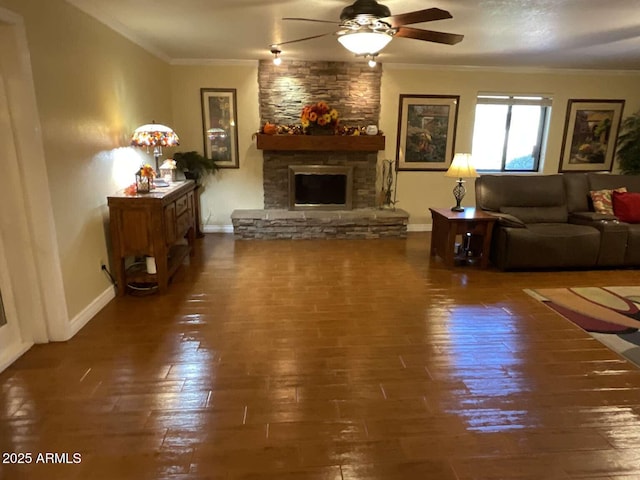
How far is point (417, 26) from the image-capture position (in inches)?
152

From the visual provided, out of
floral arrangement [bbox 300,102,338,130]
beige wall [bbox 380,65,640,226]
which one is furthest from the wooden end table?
floral arrangement [bbox 300,102,338,130]

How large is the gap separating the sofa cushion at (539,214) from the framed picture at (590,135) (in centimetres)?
192

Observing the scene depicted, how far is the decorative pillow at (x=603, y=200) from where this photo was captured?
484 cm

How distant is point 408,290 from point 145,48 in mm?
3946

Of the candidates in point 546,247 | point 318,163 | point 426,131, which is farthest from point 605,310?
point 318,163

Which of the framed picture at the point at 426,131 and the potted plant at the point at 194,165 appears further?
the framed picture at the point at 426,131

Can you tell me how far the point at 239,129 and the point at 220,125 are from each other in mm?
278

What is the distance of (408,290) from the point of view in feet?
12.8

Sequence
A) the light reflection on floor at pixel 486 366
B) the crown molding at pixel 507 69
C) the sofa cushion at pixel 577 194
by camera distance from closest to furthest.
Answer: the light reflection on floor at pixel 486 366, the sofa cushion at pixel 577 194, the crown molding at pixel 507 69

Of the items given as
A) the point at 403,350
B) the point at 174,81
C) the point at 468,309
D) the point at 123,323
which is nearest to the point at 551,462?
the point at 403,350

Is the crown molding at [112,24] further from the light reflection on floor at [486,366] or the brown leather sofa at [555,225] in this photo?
the brown leather sofa at [555,225]

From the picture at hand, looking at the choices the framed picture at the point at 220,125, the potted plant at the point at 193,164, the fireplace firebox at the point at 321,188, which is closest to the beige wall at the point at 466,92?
the fireplace firebox at the point at 321,188

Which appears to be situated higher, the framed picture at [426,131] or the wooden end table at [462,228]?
the framed picture at [426,131]

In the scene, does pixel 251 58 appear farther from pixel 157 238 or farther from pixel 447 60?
pixel 157 238
